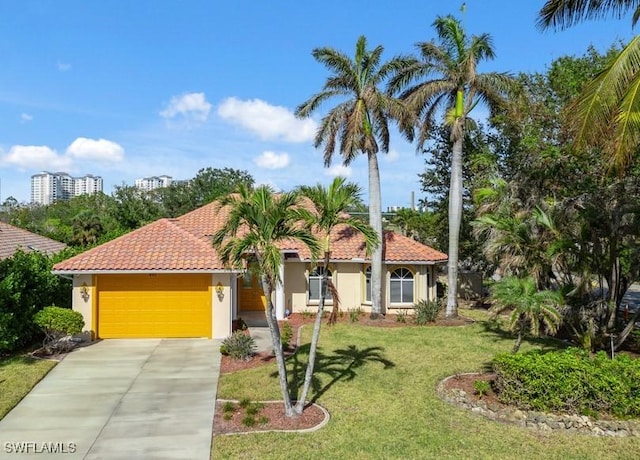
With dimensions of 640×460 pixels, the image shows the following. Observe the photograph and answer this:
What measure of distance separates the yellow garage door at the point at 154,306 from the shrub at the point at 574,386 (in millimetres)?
10812

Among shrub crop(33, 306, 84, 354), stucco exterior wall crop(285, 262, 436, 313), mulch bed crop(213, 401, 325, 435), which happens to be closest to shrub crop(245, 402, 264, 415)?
mulch bed crop(213, 401, 325, 435)

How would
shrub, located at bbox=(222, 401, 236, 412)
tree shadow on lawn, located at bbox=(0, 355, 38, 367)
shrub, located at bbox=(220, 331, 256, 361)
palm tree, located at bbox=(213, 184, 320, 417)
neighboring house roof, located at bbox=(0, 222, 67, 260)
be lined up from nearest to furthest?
palm tree, located at bbox=(213, 184, 320, 417) → shrub, located at bbox=(222, 401, 236, 412) → tree shadow on lawn, located at bbox=(0, 355, 38, 367) → shrub, located at bbox=(220, 331, 256, 361) → neighboring house roof, located at bbox=(0, 222, 67, 260)

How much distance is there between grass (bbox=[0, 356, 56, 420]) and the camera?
1055cm

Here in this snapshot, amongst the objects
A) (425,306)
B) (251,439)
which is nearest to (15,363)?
(251,439)

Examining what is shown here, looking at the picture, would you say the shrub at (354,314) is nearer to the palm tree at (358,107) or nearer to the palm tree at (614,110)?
the palm tree at (358,107)

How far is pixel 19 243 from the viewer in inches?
891

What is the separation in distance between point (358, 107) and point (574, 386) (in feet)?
42.1

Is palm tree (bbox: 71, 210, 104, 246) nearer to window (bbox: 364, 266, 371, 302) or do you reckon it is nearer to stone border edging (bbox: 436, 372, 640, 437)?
window (bbox: 364, 266, 371, 302)

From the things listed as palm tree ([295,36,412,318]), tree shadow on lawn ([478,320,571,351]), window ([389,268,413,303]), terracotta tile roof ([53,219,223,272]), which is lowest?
tree shadow on lawn ([478,320,571,351])

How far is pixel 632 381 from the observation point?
31.7 ft

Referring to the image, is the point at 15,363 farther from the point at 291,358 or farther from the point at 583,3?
the point at 583,3

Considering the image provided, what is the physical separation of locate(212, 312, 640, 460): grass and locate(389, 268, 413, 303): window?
6365 mm

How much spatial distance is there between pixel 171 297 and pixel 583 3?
49.5 ft

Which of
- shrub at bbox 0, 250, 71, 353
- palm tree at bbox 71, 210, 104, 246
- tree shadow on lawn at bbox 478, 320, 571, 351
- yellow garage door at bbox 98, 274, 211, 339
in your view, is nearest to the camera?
shrub at bbox 0, 250, 71, 353
